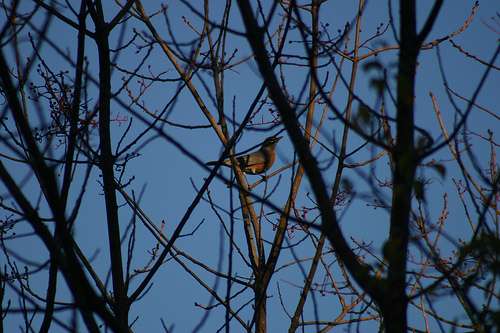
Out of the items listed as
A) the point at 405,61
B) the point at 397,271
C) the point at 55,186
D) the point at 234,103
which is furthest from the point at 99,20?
the point at 397,271

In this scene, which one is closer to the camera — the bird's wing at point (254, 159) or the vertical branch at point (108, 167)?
the vertical branch at point (108, 167)

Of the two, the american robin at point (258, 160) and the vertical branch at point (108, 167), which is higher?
the american robin at point (258, 160)

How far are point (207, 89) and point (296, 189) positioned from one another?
1511 millimetres

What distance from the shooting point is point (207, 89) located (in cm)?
238

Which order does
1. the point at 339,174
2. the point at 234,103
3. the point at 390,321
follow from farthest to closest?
the point at 339,174 → the point at 234,103 → the point at 390,321

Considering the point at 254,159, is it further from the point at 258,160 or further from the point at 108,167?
the point at 108,167

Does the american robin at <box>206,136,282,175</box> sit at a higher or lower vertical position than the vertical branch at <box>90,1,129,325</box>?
higher

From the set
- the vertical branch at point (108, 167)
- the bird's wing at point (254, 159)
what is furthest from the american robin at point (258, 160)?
the vertical branch at point (108, 167)

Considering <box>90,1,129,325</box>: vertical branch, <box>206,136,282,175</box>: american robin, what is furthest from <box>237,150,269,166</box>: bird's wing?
<box>90,1,129,325</box>: vertical branch

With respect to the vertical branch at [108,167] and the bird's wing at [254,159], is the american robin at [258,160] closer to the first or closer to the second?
the bird's wing at [254,159]

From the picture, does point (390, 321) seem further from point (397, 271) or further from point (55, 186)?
point (55, 186)

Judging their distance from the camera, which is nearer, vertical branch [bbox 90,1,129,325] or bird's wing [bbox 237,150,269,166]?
vertical branch [bbox 90,1,129,325]

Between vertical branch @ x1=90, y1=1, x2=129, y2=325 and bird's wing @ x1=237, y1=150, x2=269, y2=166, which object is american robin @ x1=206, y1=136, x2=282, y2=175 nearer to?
bird's wing @ x1=237, y1=150, x2=269, y2=166

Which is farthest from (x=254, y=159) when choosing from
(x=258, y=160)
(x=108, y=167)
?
(x=108, y=167)
